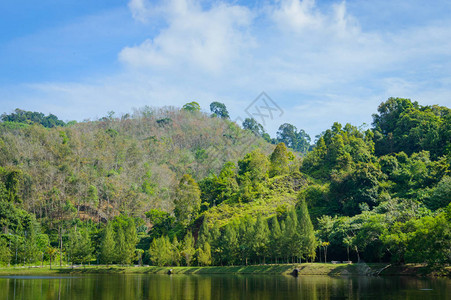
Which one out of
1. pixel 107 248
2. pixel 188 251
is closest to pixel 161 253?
pixel 188 251

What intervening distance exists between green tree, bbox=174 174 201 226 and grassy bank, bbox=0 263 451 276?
46.7 ft

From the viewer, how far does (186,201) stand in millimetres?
80000

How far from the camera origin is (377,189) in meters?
67.4

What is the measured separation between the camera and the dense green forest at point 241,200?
188 feet

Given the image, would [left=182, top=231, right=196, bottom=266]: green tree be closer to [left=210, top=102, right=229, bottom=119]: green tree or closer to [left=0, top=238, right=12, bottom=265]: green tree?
[left=0, top=238, right=12, bottom=265]: green tree

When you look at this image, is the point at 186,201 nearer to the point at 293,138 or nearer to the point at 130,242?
the point at 130,242

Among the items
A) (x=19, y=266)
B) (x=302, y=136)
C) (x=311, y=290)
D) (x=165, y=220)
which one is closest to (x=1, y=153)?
(x=19, y=266)

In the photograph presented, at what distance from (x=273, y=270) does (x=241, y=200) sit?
23906 millimetres

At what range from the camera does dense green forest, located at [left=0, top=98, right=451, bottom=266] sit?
188 ft

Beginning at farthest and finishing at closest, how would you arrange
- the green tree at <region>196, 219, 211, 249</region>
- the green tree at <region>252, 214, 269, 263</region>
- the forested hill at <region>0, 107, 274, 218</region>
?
the forested hill at <region>0, 107, 274, 218</region>, the green tree at <region>196, 219, 211, 249</region>, the green tree at <region>252, 214, 269, 263</region>

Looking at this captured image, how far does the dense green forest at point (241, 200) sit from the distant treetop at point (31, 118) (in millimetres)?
43324

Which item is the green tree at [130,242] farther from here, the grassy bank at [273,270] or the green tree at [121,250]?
the grassy bank at [273,270]

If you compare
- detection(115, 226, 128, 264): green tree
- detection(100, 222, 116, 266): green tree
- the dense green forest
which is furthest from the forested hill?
detection(115, 226, 128, 264): green tree

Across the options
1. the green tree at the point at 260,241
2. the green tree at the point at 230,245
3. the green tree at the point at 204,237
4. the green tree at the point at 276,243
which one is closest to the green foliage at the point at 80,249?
the green tree at the point at 204,237
